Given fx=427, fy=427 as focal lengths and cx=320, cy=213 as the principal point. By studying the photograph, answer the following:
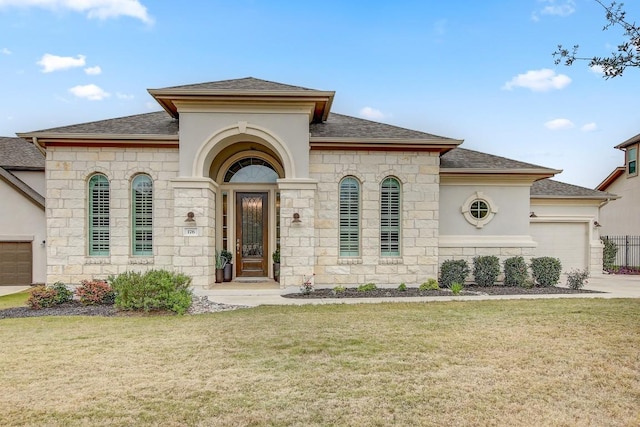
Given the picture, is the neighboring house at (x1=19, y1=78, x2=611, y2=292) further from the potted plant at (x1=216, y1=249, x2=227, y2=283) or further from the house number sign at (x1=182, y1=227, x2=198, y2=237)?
the potted plant at (x1=216, y1=249, x2=227, y2=283)

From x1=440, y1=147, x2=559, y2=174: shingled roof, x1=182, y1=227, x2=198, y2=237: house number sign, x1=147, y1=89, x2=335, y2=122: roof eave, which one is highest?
x1=147, y1=89, x2=335, y2=122: roof eave

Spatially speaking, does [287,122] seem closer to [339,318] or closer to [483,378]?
[339,318]

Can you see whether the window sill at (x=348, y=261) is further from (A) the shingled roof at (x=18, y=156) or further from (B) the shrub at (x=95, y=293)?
(A) the shingled roof at (x=18, y=156)

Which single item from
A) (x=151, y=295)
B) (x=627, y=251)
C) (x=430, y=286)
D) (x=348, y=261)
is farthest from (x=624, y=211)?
(x=151, y=295)

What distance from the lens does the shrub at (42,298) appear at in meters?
10.4

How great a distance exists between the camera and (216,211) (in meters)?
13.6

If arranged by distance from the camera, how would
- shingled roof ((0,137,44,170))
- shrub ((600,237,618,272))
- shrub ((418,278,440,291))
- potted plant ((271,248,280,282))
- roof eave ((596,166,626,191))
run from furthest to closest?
roof eave ((596,166,626,191)) < shrub ((600,237,618,272)) < shingled roof ((0,137,44,170)) < potted plant ((271,248,280,282)) < shrub ((418,278,440,291))

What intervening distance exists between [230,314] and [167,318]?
130 centimetres

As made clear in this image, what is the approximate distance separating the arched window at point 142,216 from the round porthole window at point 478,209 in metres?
9.84

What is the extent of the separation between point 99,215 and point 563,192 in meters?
17.0

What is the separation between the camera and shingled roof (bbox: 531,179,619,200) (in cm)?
1692

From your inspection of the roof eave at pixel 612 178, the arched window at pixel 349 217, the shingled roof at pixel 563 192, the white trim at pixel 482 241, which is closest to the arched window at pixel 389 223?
the arched window at pixel 349 217

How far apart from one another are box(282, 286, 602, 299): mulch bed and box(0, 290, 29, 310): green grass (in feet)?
23.0

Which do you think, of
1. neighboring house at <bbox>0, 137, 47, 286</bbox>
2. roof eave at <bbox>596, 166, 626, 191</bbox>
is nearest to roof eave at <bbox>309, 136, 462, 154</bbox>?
neighboring house at <bbox>0, 137, 47, 286</bbox>
